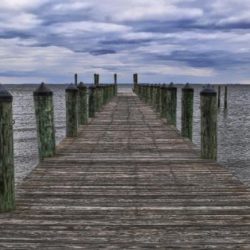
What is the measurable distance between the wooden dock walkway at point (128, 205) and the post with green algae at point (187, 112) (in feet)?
10.2

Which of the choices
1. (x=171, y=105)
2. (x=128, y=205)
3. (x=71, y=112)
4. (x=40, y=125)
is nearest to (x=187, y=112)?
(x=71, y=112)

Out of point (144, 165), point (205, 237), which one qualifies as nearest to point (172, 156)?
point (144, 165)

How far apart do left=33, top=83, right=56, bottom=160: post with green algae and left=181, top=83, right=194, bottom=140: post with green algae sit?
185 inches

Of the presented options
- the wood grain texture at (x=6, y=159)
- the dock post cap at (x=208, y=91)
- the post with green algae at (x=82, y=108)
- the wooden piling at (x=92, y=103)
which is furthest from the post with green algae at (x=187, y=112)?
the wood grain texture at (x=6, y=159)

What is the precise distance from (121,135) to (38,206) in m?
8.04

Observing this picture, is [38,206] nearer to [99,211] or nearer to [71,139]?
[99,211]

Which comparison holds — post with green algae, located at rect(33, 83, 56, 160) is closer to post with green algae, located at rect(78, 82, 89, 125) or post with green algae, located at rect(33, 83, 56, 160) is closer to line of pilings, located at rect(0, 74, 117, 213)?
line of pilings, located at rect(0, 74, 117, 213)

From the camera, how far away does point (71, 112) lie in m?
14.1

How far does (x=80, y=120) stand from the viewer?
57.6 feet

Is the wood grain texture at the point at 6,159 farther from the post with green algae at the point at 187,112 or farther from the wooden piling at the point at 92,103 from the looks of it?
the wooden piling at the point at 92,103

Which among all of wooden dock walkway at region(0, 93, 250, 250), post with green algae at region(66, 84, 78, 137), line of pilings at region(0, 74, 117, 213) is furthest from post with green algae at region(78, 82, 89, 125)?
wooden dock walkway at region(0, 93, 250, 250)

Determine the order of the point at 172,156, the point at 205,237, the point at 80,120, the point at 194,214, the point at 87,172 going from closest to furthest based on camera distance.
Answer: the point at 205,237 → the point at 194,214 → the point at 87,172 → the point at 172,156 → the point at 80,120

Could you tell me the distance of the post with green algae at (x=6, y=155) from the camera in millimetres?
6207

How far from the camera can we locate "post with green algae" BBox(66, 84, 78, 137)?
1384 centimetres
